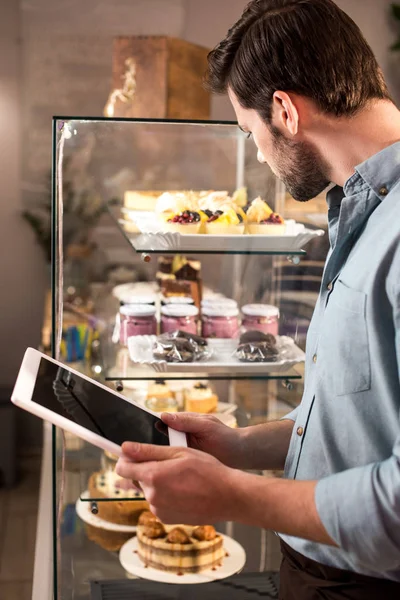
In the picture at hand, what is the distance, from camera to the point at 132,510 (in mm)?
2471

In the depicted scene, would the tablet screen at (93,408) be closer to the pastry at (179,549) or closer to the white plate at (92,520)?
the white plate at (92,520)

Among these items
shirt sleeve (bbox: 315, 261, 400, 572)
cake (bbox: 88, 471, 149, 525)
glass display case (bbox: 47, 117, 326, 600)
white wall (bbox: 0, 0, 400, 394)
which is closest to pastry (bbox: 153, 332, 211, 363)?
glass display case (bbox: 47, 117, 326, 600)

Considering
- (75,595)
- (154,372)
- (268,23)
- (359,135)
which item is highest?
(268,23)

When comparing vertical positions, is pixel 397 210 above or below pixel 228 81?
below

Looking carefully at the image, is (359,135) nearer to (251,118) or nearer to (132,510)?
(251,118)

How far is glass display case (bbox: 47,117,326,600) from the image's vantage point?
208 cm

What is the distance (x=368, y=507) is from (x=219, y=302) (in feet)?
3.89

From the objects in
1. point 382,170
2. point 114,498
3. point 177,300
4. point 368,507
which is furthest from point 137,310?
point 368,507

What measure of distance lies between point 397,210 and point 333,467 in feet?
1.37

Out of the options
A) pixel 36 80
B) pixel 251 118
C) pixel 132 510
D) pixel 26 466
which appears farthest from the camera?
pixel 36 80

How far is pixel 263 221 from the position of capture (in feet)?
6.99

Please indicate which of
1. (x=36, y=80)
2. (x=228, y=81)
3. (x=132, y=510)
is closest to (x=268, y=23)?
(x=228, y=81)

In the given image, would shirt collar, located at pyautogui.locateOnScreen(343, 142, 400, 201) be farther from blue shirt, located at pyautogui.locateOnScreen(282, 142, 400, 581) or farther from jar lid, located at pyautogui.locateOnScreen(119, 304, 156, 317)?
jar lid, located at pyautogui.locateOnScreen(119, 304, 156, 317)

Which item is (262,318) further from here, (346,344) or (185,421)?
(346,344)
